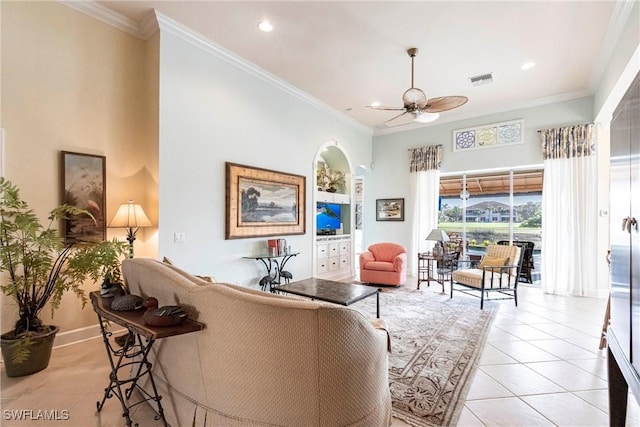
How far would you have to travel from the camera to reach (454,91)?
17.5 ft

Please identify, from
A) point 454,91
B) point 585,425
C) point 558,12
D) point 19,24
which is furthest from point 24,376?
point 454,91

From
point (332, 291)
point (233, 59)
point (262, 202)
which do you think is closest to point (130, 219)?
point (262, 202)

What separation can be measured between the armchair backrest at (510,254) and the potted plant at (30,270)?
A: 532 centimetres

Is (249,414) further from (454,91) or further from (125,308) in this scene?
(454,91)

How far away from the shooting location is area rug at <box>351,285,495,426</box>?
215 cm

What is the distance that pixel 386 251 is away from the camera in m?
6.22

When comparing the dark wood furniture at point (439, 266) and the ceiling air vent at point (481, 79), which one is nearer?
the ceiling air vent at point (481, 79)

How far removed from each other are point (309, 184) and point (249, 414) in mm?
4518

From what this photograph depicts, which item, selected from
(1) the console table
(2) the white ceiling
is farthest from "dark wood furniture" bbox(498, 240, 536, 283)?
(1) the console table

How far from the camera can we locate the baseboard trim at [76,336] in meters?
3.07

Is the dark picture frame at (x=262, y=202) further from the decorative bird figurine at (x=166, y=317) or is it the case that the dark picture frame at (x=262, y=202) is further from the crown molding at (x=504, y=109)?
the crown molding at (x=504, y=109)

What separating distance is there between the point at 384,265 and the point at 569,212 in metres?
3.36

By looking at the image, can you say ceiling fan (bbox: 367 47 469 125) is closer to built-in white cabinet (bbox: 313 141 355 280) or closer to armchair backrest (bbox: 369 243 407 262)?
built-in white cabinet (bbox: 313 141 355 280)

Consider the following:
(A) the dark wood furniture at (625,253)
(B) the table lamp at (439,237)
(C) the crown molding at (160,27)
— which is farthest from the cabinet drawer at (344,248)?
(A) the dark wood furniture at (625,253)
